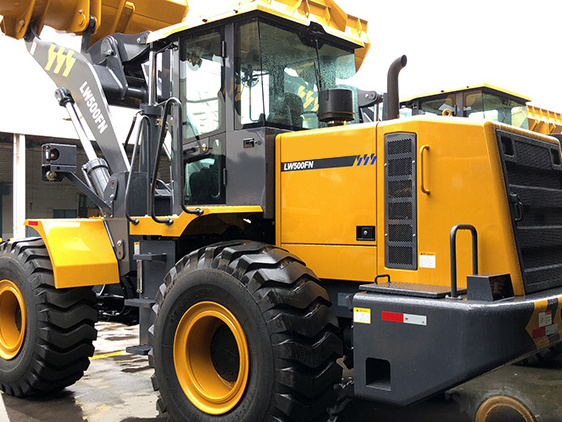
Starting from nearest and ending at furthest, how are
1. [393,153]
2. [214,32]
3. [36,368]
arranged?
[393,153], [214,32], [36,368]

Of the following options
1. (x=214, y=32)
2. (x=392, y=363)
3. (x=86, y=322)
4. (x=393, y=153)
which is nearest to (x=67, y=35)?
(x=214, y=32)

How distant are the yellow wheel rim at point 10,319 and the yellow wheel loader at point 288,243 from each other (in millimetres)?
19

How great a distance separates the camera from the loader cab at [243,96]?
15.8ft

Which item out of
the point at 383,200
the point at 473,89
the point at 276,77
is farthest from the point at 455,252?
the point at 473,89

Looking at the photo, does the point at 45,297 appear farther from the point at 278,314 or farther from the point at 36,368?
the point at 278,314

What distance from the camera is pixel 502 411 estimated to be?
510 centimetres

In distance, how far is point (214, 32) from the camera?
505 centimetres

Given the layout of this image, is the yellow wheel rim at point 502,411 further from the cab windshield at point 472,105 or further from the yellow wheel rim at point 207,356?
the cab windshield at point 472,105

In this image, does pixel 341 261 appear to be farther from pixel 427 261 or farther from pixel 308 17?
pixel 308 17

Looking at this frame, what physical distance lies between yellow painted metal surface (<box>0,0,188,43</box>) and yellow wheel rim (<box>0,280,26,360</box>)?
2854mm

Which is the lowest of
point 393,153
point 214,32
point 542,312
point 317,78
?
point 542,312

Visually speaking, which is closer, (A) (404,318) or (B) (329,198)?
(A) (404,318)

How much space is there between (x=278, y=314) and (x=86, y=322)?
2.53m

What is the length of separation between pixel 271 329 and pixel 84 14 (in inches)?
178
